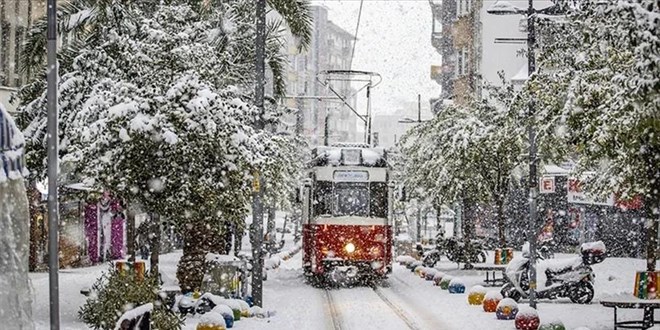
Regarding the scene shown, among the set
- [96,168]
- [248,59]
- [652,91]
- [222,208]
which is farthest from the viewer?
[248,59]

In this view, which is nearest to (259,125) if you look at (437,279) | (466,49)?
(437,279)

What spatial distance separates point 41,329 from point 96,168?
116 inches

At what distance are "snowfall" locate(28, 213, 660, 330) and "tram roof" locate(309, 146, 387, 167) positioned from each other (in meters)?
3.55

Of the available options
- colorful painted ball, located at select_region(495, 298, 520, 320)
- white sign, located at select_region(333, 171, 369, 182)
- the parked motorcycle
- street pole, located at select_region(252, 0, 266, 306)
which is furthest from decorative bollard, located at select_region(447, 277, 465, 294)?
street pole, located at select_region(252, 0, 266, 306)

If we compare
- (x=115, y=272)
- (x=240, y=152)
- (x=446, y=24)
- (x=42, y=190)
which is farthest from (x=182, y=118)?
(x=446, y=24)

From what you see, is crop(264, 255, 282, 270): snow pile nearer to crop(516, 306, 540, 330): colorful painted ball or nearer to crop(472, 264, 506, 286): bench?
crop(472, 264, 506, 286): bench

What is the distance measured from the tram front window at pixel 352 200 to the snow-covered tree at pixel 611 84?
10.2m

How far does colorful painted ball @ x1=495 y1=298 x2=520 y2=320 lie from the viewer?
66.5 ft

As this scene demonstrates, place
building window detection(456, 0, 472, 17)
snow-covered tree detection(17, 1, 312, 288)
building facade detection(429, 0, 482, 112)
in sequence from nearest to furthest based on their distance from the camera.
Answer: snow-covered tree detection(17, 1, 312, 288) < building facade detection(429, 0, 482, 112) < building window detection(456, 0, 472, 17)

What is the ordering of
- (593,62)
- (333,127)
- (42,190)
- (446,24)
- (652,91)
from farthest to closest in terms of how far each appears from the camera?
(333,127), (446,24), (42,190), (593,62), (652,91)

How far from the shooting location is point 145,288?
52.0 feet

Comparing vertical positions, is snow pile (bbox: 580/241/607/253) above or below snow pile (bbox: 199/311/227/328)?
above

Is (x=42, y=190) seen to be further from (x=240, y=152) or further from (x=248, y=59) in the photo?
(x=240, y=152)

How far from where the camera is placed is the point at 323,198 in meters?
29.1
